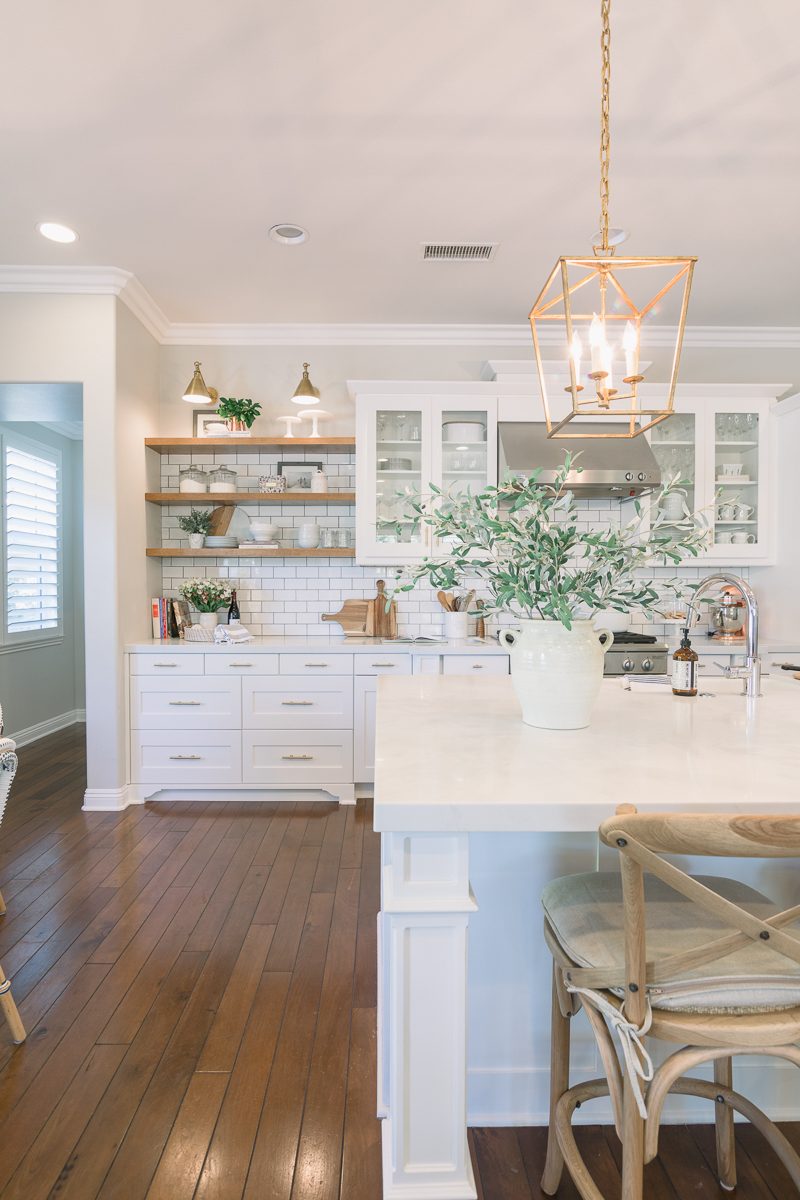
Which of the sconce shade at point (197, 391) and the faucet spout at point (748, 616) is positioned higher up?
the sconce shade at point (197, 391)

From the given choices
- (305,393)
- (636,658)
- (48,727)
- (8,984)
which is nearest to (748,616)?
(636,658)

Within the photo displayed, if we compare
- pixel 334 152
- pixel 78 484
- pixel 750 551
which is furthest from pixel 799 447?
pixel 78 484

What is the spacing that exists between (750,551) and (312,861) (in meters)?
3.17

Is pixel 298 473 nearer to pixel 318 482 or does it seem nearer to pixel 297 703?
pixel 318 482

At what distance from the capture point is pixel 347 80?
7.29 ft

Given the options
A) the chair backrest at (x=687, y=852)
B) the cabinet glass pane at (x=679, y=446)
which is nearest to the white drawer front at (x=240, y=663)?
the cabinet glass pane at (x=679, y=446)

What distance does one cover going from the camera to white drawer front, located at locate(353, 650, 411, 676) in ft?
12.5

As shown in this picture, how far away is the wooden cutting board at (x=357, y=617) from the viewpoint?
4.28m

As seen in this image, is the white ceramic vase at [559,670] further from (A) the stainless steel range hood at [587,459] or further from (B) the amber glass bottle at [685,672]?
(A) the stainless steel range hood at [587,459]

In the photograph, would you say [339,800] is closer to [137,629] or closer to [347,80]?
[137,629]

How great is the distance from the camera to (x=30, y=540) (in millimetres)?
5402

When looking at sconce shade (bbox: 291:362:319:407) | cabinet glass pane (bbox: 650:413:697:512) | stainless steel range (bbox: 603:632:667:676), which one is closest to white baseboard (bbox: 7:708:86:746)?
sconce shade (bbox: 291:362:319:407)

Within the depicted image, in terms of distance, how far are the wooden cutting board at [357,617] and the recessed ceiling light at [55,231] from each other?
2.42m

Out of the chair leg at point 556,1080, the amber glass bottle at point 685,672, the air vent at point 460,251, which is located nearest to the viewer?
the chair leg at point 556,1080
